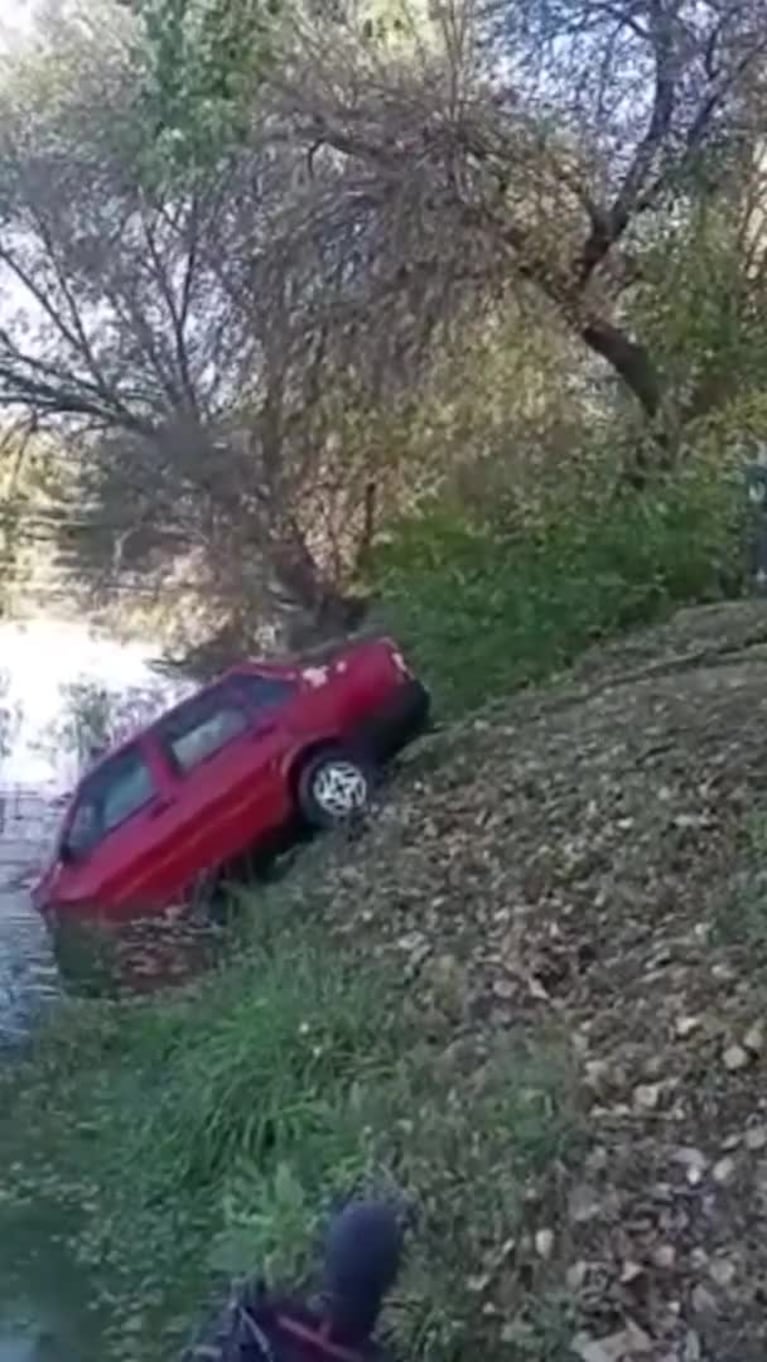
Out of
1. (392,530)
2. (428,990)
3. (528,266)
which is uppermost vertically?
(528,266)

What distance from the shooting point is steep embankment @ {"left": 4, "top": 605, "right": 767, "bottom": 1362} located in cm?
526

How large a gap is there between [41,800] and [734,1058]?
48.3 feet

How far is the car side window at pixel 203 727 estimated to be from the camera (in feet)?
38.6

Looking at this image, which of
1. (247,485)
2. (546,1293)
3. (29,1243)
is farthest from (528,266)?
(546,1293)

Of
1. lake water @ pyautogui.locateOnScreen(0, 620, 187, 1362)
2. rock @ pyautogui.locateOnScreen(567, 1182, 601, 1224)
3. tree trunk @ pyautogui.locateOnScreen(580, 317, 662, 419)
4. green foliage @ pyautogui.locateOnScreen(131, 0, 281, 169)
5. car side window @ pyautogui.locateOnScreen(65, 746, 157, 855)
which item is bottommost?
lake water @ pyautogui.locateOnScreen(0, 620, 187, 1362)

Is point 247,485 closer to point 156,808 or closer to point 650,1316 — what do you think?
point 156,808

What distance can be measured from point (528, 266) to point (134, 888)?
5.43 m

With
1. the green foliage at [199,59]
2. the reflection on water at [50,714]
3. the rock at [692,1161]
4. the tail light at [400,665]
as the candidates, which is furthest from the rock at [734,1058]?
the reflection on water at [50,714]

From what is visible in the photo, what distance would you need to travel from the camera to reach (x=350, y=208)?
1372 cm

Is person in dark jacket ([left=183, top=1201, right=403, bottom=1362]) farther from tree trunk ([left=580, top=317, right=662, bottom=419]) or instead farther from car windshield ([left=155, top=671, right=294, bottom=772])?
tree trunk ([left=580, top=317, right=662, bottom=419])

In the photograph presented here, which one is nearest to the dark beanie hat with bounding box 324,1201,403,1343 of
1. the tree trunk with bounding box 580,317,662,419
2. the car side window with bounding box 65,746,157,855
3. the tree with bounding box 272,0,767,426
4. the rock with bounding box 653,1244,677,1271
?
the rock with bounding box 653,1244,677,1271

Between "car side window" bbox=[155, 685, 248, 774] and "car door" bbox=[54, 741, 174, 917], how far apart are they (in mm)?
155

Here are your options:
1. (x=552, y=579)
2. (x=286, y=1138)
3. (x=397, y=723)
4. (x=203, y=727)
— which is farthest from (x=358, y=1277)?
(x=552, y=579)

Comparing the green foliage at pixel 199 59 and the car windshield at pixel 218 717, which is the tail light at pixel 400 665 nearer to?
the car windshield at pixel 218 717
